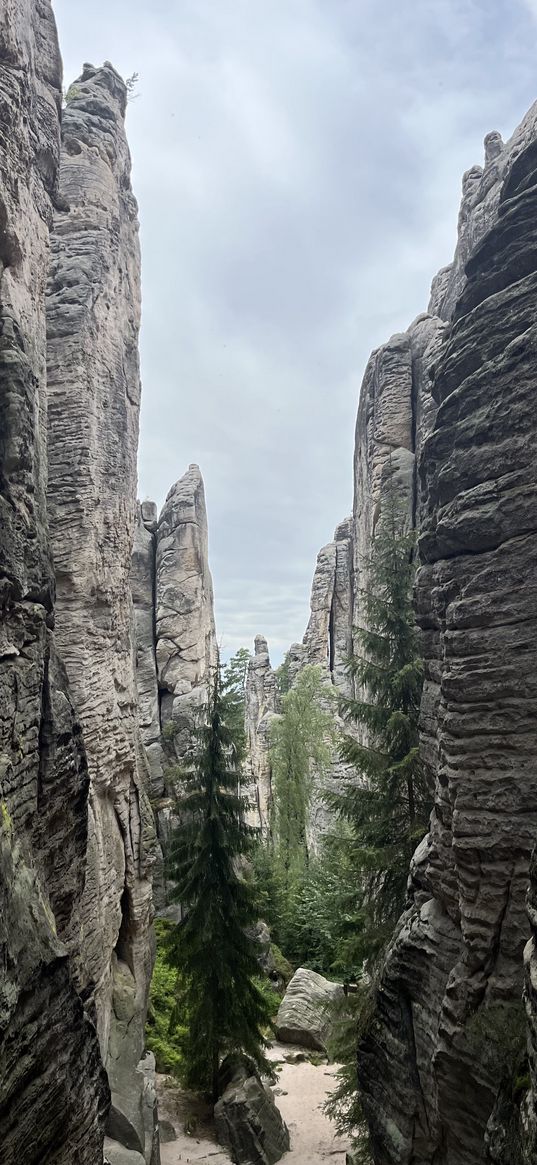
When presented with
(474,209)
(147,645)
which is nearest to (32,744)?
(474,209)

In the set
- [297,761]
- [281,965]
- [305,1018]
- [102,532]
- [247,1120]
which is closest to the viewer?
[247,1120]

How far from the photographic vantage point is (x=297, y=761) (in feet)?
89.9

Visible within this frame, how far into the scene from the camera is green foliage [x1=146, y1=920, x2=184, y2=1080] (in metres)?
12.8

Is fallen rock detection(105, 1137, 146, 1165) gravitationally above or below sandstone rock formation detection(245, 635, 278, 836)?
below

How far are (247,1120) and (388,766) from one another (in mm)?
6723

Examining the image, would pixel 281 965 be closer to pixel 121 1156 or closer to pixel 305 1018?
pixel 305 1018

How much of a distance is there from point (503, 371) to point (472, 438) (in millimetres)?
719

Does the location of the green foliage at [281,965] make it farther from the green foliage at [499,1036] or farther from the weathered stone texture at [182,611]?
the green foliage at [499,1036]

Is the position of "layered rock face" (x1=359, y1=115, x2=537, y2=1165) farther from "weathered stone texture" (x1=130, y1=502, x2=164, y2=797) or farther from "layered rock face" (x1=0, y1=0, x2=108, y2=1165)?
"weathered stone texture" (x1=130, y1=502, x2=164, y2=797)

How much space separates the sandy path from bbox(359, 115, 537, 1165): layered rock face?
5696 mm

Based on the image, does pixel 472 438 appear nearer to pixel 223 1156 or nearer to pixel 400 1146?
pixel 400 1146

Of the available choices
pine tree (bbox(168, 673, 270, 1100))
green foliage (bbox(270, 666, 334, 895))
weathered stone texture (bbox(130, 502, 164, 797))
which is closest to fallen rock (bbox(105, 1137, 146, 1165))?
pine tree (bbox(168, 673, 270, 1100))

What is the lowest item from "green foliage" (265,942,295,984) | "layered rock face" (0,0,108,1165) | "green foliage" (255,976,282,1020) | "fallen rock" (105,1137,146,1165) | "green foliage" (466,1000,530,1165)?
"green foliage" (265,942,295,984)

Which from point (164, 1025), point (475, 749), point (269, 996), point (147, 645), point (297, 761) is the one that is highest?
point (147, 645)
